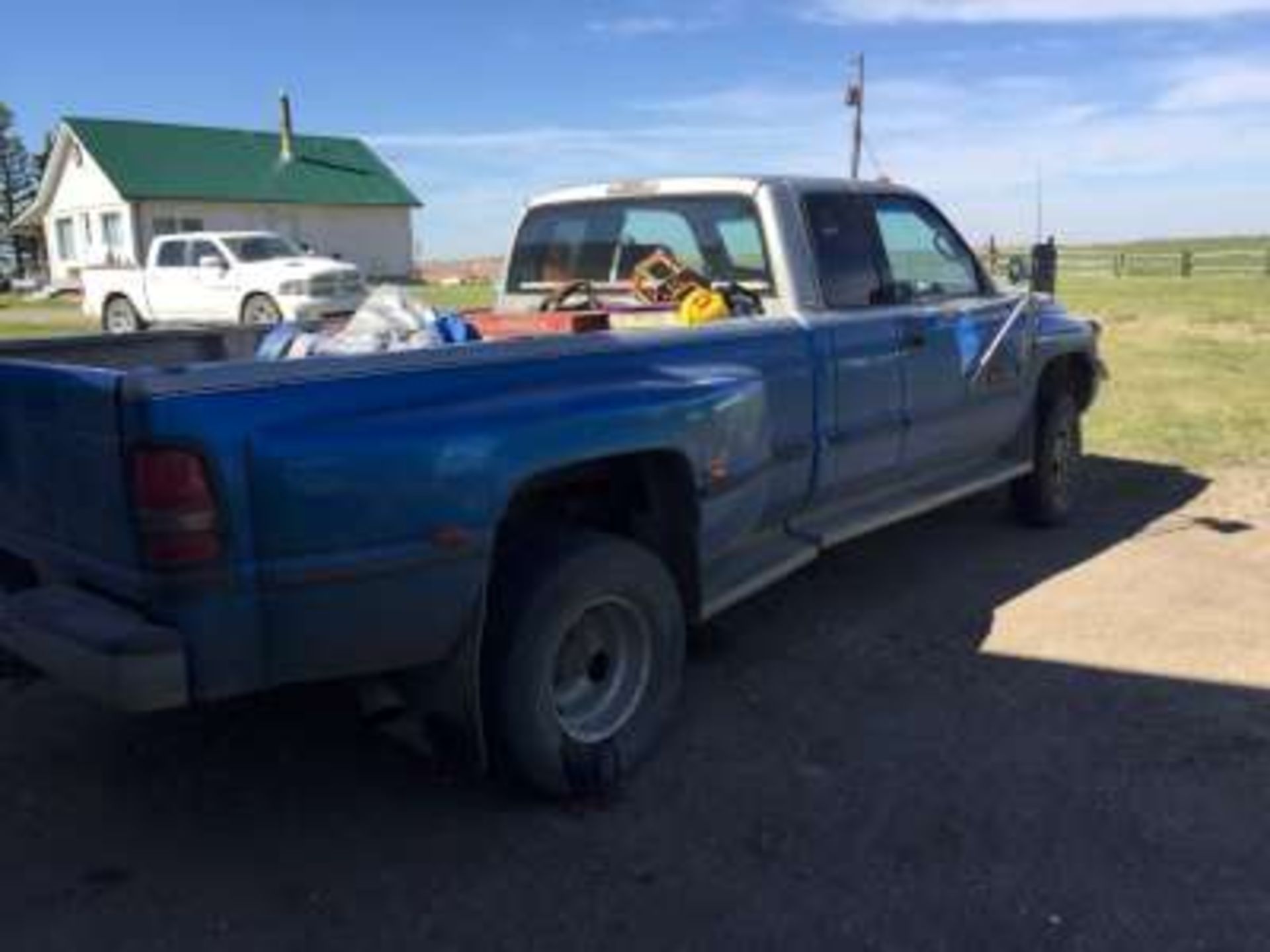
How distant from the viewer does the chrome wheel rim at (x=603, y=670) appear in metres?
4.02

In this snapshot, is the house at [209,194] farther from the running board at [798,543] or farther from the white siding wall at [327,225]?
the running board at [798,543]

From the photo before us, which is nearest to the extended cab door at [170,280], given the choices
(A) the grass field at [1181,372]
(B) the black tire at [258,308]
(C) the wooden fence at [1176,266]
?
(B) the black tire at [258,308]

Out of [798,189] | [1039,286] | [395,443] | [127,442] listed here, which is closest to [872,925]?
[395,443]

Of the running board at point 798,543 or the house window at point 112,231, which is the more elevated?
the house window at point 112,231

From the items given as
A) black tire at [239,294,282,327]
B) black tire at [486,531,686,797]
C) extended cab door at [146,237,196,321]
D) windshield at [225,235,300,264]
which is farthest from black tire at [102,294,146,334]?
black tire at [486,531,686,797]

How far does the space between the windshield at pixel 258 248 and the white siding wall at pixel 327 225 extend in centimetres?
1983

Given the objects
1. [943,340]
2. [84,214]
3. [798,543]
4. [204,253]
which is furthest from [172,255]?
[84,214]

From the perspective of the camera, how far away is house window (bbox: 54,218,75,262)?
4428 centimetres

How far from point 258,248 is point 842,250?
18942 millimetres

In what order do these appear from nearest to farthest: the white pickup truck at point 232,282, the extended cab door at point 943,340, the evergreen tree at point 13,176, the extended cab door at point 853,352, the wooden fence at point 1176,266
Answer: the extended cab door at point 853,352
the extended cab door at point 943,340
the white pickup truck at point 232,282
the wooden fence at point 1176,266
the evergreen tree at point 13,176

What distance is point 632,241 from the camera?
5.90 meters

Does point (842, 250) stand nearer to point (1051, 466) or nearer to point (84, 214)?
point (1051, 466)

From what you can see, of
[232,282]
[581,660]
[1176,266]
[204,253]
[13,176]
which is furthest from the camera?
[13,176]

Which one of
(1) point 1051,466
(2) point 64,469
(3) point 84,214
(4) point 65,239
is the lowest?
(1) point 1051,466
